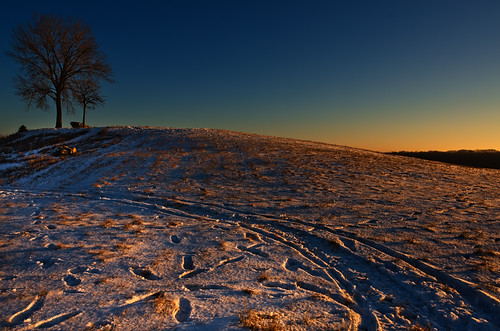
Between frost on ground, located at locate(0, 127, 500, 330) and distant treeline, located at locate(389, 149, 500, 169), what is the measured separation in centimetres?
1412

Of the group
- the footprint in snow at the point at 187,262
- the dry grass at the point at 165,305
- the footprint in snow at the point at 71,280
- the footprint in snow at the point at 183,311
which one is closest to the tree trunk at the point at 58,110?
the footprint in snow at the point at 71,280

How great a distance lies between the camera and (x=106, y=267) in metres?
5.42

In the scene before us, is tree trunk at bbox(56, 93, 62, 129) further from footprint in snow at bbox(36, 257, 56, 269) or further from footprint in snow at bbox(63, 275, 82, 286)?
footprint in snow at bbox(63, 275, 82, 286)

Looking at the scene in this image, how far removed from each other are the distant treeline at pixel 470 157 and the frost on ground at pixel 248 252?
46.3 ft

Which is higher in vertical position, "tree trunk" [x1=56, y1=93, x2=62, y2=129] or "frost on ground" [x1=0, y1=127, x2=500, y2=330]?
"tree trunk" [x1=56, y1=93, x2=62, y2=129]

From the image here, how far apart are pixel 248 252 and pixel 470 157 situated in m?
32.3

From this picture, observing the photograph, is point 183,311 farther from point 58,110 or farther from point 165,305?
point 58,110

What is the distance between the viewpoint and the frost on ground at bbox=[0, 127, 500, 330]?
13.4ft

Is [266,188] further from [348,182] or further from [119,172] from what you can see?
[119,172]

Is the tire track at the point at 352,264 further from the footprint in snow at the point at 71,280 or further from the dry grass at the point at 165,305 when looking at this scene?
the footprint in snow at the point at 71,280

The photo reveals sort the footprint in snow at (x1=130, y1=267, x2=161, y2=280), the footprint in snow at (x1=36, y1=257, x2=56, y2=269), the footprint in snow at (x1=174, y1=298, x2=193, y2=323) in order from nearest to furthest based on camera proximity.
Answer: the footprint in snow at (x1=174, y1=298, x2=193, y2=323) < the footprint in snow at (x1=130, y1=267, x2=161, y2=280) < the footprint in snow at (x1=36, y1=257, x2=56, y2=269)

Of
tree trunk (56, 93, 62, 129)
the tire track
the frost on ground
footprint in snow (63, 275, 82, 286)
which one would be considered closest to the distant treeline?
the frost on ground

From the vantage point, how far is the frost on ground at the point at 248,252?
13.4ft

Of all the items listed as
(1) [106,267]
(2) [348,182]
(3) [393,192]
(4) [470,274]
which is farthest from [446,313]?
(2) [348,182]
